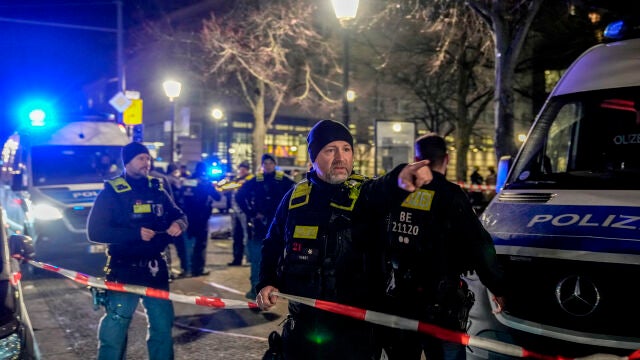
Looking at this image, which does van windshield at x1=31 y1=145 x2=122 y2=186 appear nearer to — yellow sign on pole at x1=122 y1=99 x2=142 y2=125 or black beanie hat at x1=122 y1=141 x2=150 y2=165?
yellow sign on pole at x1=122 y1=99 x2=142 y2=125

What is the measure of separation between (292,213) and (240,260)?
787 centimetres

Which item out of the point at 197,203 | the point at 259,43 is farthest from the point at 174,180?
the point at 259,43

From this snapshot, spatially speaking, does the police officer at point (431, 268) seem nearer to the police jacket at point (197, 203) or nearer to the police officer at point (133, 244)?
the police officer at point (133, 244)

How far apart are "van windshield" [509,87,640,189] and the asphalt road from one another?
2.40m

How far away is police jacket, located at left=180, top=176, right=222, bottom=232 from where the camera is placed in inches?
376

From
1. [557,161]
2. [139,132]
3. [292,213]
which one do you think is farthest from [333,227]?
[139,132]

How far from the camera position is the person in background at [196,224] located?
31.3 feet

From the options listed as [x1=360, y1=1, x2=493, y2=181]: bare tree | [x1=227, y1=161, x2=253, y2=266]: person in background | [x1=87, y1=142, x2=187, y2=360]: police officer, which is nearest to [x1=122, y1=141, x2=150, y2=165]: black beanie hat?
[x1=87, y1=142, x2=187, y2=360]: police officer

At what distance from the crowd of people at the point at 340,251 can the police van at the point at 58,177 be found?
17.1 ft

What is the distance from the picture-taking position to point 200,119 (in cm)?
3488

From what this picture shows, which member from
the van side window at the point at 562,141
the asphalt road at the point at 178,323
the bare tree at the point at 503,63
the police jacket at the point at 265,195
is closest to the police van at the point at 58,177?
the asphalt road at the point at 178,323

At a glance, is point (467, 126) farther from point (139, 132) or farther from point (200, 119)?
point (200, 119)

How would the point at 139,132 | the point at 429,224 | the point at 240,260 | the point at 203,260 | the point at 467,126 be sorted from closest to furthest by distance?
the point at 429,224, the point at 203,260, the point at 240,260, the point at 139,132, the point at 467,126

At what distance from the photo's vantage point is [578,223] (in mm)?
3400
